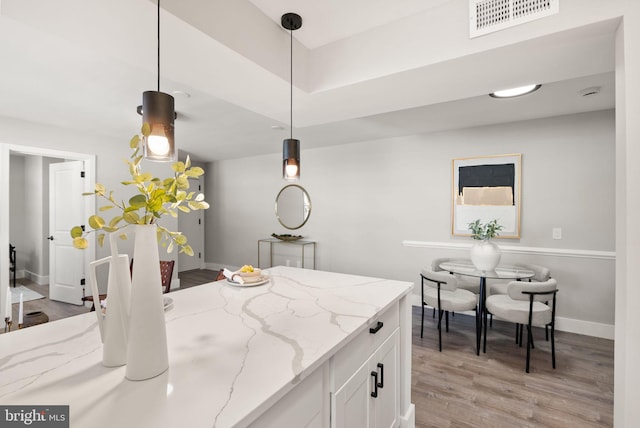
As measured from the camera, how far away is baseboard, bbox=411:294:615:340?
3198 mm

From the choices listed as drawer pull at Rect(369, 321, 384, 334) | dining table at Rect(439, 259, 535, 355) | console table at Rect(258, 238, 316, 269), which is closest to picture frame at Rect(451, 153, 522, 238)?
dining table at Rect(439, 259, 535, 355)

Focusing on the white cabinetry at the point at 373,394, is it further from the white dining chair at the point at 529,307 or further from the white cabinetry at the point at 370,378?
the white dining chair at the point at 529,307

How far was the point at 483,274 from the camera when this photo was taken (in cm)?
300

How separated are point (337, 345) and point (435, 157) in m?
3.58

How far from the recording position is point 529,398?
2.23 meters

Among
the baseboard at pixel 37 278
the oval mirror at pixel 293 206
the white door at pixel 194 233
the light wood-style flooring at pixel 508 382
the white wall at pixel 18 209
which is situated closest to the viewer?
the light wood-style flooring at pixel 508 382

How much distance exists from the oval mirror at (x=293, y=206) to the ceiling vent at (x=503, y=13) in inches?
154

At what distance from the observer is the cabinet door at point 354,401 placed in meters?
1.16

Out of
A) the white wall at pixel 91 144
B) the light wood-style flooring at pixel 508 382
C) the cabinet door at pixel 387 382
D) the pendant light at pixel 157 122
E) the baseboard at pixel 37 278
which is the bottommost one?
the light wood-style flooring at pixel 508 382

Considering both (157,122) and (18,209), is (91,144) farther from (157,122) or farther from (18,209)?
(157,122)

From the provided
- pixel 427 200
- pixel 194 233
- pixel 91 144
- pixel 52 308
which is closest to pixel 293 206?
pixel 427 200

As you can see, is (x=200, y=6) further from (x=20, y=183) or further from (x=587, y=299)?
(x=20, y=183)

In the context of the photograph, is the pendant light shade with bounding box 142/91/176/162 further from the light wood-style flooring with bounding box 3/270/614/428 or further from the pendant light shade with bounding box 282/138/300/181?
the light wood-style flooring with bounding box 3/270/614/428

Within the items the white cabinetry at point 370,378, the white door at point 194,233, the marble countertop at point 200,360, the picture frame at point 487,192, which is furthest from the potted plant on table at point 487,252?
the white door at point 194,233
